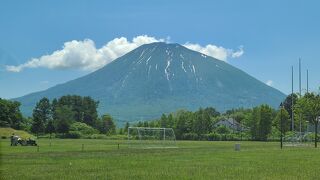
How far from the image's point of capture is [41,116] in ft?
466

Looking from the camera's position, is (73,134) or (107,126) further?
(107,126)

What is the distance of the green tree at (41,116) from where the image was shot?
136m

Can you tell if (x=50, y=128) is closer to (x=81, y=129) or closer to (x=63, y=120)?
(x=63, y=120)

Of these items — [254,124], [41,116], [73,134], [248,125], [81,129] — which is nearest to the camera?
[254,124]

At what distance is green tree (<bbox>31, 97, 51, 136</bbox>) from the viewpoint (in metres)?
136

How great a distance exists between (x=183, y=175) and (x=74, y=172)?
4.72 metres

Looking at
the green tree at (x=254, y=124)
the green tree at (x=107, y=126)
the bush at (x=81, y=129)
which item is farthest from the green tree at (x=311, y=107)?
the green tree at (x=107, y=126)

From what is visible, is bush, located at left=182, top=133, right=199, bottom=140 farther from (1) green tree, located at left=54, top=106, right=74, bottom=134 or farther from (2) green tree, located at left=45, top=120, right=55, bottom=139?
(2) green tree, located at left=45, top=120, right=55, bottom=139

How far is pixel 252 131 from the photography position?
383 feet

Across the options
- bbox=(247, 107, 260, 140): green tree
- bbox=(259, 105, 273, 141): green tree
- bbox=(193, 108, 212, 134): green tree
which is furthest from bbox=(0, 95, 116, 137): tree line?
bbox=(259, 105, 273, 141): green tree

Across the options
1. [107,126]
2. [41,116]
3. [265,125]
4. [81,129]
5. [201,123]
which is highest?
[41,116]

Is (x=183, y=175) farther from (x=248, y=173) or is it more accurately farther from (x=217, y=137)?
(x=217, y=137)

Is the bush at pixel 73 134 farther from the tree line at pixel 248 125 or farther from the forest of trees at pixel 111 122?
the tree line at pixel 248 125

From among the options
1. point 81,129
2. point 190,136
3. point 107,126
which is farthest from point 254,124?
point 107,126
